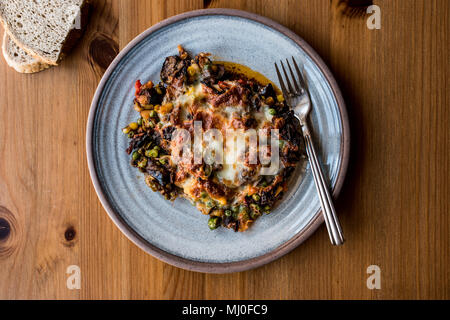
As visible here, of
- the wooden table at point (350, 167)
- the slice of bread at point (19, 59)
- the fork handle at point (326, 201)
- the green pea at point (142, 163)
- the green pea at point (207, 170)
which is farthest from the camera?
the slice of bread at point (19, 59)

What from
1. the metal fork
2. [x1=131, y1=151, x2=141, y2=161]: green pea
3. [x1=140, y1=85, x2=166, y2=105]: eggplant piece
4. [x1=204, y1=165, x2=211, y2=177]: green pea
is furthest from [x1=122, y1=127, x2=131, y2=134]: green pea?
the metal fork

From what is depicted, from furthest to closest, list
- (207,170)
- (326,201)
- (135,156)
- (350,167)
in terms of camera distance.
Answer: (350,167)
(135,156)
(326,201)
(207,170)

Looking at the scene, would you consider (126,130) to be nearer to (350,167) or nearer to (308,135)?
(308,135)

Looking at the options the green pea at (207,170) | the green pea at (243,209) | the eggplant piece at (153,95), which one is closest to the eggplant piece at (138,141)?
the eggplant piece at (153,95)

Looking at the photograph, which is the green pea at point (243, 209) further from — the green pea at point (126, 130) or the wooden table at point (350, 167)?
the green pea at point (126, 130)

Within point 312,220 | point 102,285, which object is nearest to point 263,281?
point 312,220

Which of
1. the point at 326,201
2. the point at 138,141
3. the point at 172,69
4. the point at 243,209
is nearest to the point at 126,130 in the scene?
the point at 138,141

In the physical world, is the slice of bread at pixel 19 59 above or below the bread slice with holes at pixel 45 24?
below
